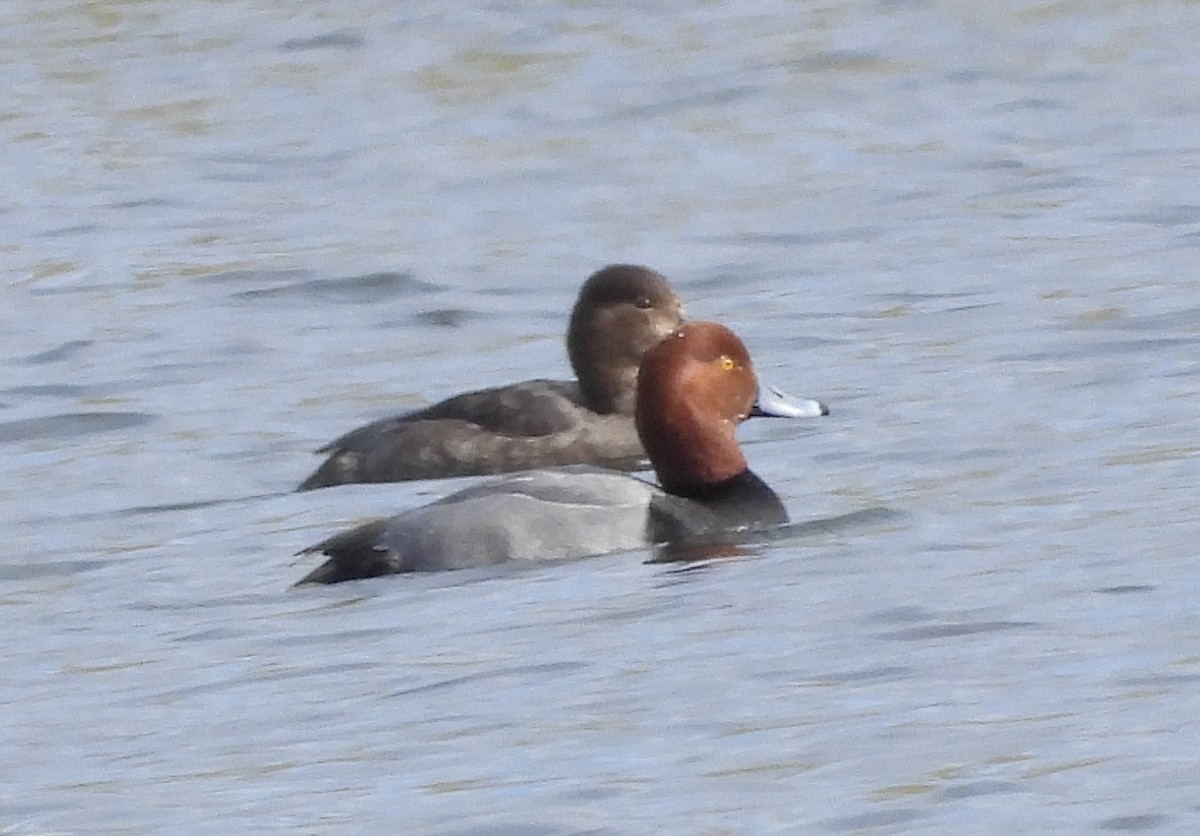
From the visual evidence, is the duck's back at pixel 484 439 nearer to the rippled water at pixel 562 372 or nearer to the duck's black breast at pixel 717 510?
the rippled water at pixel 562 372

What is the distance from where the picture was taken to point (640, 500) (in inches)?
380

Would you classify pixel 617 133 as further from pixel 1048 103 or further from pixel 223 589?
pixel 223 589

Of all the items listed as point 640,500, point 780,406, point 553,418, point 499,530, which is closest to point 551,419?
point 553,418

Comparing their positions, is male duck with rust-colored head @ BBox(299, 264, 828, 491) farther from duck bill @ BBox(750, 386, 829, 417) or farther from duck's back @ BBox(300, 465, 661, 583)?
duck's back @ BBox(300, 465, 661, 583)

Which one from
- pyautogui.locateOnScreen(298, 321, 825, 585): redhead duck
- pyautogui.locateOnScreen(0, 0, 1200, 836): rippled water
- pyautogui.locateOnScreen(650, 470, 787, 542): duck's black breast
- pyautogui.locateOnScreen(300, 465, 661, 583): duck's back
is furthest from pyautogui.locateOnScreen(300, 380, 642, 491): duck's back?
pyautogui.locateOnScreen(300, 465, 661, 583): duck's back

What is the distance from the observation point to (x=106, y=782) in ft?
23.4

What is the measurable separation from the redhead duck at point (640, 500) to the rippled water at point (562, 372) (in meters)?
0.13

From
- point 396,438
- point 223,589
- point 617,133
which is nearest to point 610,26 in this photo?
point 617,133

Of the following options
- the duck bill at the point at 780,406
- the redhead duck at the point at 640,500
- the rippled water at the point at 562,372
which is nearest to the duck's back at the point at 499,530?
the redhead duck at the point at 640,500

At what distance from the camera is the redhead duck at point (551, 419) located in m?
11.2

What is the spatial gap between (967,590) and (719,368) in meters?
2.05

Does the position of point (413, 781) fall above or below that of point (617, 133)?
above

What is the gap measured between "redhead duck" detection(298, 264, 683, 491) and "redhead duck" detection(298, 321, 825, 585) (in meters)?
1.18

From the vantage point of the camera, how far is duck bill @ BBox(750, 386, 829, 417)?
10.4 m
